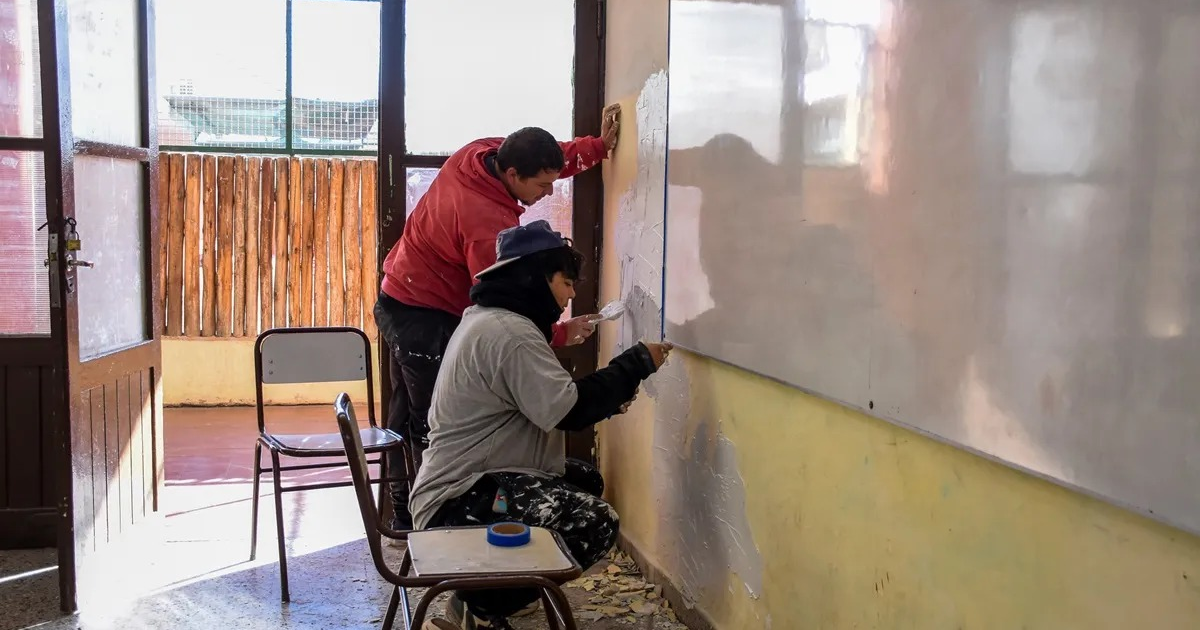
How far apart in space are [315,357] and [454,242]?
2.64 ft

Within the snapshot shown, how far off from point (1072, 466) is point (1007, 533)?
7.9 inches

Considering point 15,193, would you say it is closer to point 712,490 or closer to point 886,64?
point 712,490

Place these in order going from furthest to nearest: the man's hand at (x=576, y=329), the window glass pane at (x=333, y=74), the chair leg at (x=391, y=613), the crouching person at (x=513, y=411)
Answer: the window glass pane at (x=333, y=74), the man's hand at (x=576, y=329), the crouching person at (x=513, y=411), the chair leg at (x=391, y=613)

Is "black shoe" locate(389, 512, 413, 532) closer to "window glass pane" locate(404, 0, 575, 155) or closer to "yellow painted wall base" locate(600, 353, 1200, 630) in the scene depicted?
"yellow painted wall base" locate(600, 353, 1200, 630)

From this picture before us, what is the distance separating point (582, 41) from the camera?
3650 millimetres

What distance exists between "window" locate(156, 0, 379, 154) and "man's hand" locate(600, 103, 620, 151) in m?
3.95

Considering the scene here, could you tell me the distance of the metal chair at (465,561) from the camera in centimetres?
174

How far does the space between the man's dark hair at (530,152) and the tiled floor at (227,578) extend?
138 centimetres

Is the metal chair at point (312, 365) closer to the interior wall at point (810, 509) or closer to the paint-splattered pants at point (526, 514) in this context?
the interior wall at point (810, 509)

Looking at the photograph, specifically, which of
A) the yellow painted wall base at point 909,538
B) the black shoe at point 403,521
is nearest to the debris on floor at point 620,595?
the yellow painted wall base at point 909,538

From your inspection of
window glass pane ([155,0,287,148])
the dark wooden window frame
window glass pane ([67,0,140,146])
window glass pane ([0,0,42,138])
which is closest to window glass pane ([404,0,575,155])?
the dark wooden window frame

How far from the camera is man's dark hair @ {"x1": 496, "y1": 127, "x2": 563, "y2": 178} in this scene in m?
3.03

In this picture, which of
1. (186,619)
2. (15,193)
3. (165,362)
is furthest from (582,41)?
(165,362)

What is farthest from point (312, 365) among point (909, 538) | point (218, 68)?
point (218, 68)
